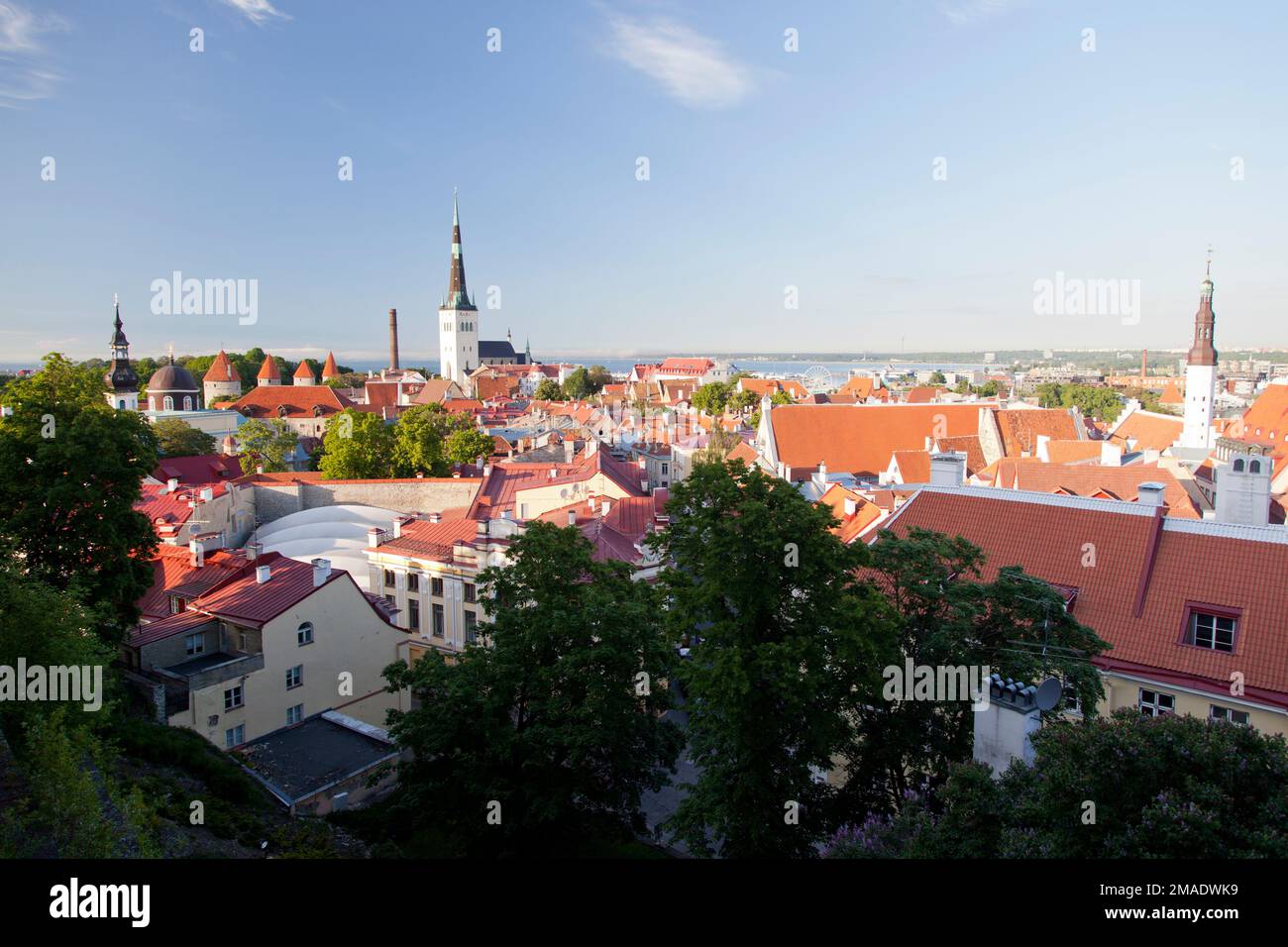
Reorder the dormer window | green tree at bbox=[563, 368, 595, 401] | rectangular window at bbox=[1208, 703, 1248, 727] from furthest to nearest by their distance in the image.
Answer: green tree at bbox=[563, 368, 595, 401] < the dormer window < rectangular window at bbox=[1208, 703, 1248, 727]

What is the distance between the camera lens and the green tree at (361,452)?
4762 centimetres

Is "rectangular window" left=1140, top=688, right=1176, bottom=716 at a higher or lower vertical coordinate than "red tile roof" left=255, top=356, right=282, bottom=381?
lower

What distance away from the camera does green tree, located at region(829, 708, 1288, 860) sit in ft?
22.4

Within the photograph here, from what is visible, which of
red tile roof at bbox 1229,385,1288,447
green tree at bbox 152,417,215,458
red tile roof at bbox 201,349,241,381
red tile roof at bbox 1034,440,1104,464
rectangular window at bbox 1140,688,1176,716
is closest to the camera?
rectangular window at bbox 1140,688,1176,716

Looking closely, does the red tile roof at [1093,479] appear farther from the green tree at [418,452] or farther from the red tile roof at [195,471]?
the red tile roof at [195,471]

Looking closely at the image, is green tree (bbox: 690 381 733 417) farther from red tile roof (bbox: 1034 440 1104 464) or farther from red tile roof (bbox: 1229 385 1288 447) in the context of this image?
red tile roof (bbox: 1034 440 1104 464)

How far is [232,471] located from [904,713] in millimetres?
50478

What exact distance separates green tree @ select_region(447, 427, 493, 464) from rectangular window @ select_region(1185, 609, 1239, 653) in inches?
1692

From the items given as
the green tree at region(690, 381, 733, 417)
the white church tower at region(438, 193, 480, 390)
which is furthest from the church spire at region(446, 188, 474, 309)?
the green tree at region(690, 381, 733, 417)

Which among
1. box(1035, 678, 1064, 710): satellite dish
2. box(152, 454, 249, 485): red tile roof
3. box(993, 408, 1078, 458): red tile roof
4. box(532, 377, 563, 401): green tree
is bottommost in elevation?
box(1035, 678, 1064, 710): satellite dish

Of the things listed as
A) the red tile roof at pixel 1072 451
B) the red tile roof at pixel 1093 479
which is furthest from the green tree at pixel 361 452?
the red tile roof at pixel 1072 451

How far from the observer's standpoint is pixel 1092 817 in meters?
7.54
